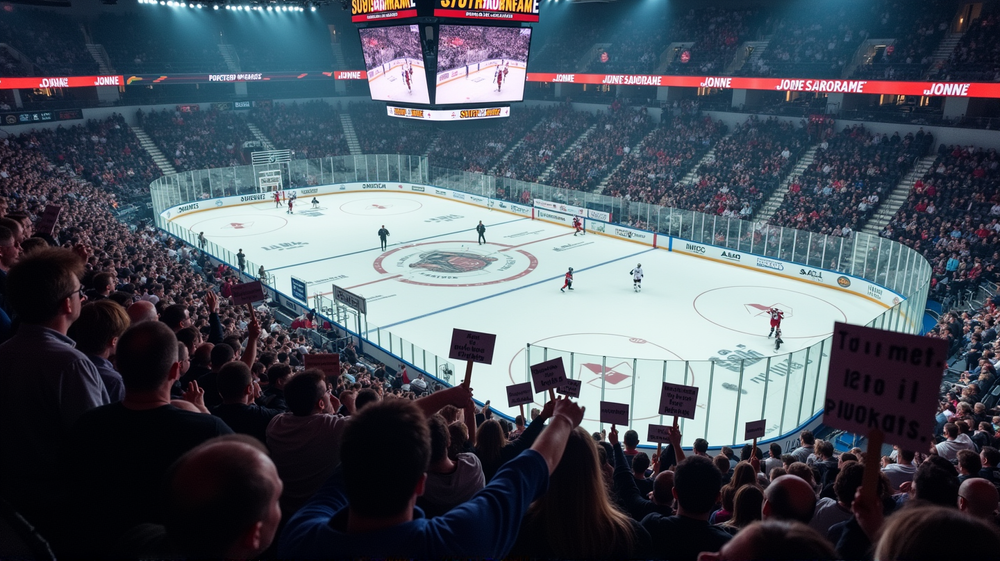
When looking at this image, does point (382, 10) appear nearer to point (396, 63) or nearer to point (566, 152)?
point (396, 63)

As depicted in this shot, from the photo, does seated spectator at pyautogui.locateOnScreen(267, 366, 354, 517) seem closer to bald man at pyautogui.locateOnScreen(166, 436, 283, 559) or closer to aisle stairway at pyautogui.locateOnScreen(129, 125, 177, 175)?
bald man at pyautogui.locateOnScreen(166, 436, 283, 559)

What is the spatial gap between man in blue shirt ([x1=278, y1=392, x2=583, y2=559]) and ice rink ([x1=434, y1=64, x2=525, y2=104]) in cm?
2540

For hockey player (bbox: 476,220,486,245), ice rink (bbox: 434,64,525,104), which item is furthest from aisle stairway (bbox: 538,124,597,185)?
ice rink (bbox: 434,64,525,104)

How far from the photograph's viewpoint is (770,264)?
92.7 ft

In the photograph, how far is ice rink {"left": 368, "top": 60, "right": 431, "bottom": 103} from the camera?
26672 mm

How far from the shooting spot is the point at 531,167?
4575cm

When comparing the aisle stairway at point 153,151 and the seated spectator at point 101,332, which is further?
the aisle stairway at point 153,151

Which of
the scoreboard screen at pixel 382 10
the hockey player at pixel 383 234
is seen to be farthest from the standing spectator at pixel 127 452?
the hockey player at pixel 383 234

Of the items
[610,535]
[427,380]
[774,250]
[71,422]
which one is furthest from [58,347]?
[774,250]

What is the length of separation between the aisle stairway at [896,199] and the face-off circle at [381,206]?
993 inches

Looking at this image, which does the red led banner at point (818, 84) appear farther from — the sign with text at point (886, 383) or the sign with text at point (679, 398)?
the sign with text at point (886, 383)

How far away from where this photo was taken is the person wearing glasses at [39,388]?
3307 mm

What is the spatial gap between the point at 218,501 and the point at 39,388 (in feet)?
7.30

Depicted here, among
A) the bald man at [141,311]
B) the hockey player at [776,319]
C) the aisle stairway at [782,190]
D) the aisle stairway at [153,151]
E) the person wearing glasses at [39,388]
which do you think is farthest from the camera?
the aisle stairway at [153,151]
